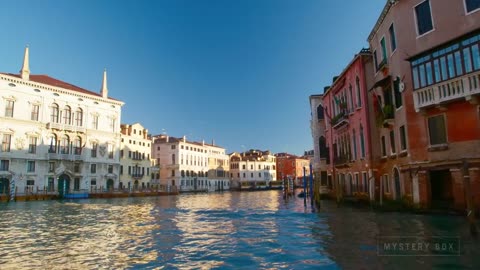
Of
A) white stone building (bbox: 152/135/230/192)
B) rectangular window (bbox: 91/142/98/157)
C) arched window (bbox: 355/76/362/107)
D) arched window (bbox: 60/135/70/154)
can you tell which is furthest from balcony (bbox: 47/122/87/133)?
arched window (bbox: 355/76/362/107)

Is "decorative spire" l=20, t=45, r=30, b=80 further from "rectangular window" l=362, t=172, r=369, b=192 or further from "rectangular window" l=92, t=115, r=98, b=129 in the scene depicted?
"rectangular window" l=362, t=172, r=369, b=192

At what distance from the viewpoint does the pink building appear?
20.4 meters

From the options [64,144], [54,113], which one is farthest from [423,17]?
[64,144]

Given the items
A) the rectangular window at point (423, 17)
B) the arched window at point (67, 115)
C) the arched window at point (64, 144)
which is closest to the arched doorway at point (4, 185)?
the arched window at point (64, 144)

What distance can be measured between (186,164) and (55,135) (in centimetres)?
2881

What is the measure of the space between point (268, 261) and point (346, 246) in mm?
2440

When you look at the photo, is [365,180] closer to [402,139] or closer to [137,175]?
[402,139]

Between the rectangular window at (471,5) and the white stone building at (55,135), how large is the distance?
39.5 m

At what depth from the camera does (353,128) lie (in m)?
22.9

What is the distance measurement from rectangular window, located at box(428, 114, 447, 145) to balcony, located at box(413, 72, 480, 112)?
656 millimetres

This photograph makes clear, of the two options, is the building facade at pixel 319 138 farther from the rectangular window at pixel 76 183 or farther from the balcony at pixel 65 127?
the rectangular window at pixel 76 183

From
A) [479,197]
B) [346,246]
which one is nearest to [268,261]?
[346,246]

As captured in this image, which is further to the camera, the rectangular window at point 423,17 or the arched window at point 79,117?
the arched window at point 79,117

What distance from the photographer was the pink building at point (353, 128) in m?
20.4
